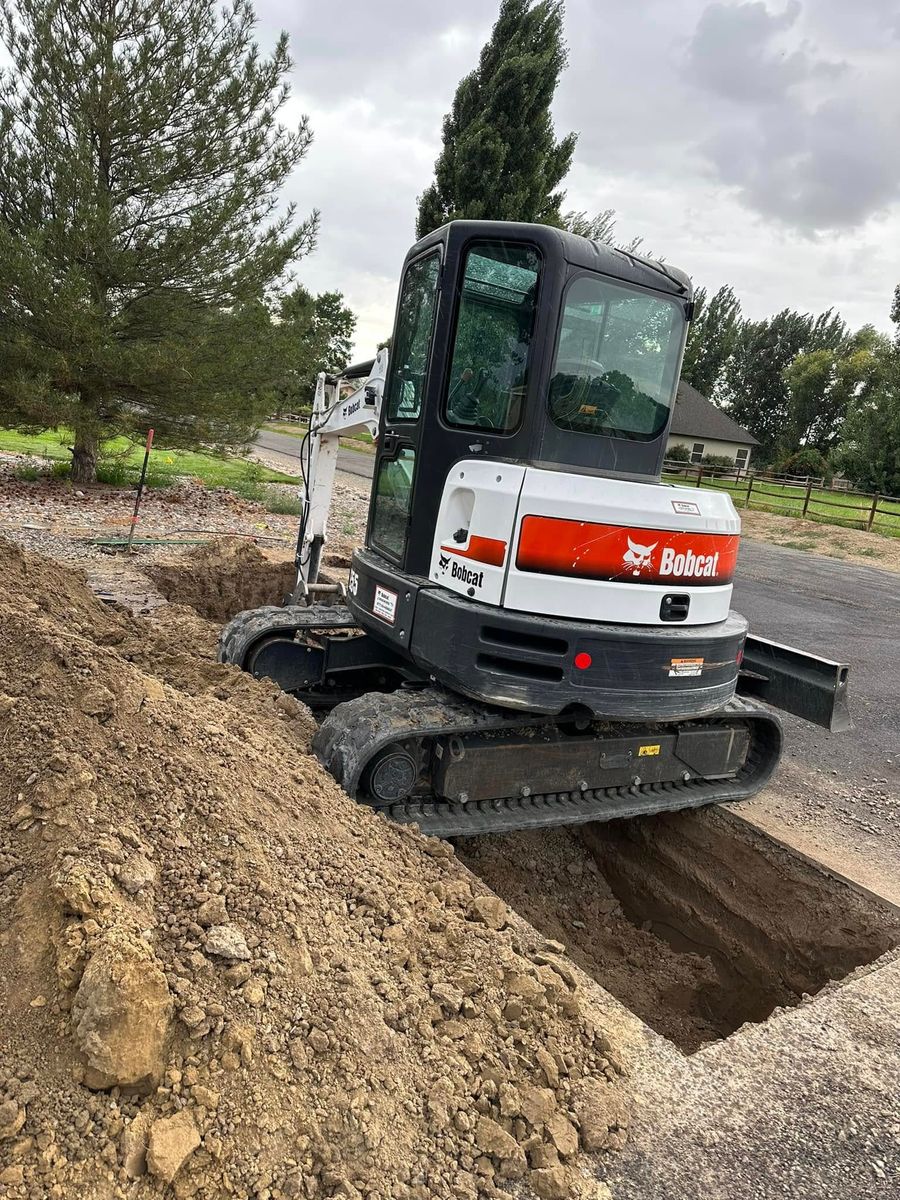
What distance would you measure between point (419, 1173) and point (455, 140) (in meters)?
23.2

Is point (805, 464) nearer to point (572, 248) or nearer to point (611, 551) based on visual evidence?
point (572, 248)

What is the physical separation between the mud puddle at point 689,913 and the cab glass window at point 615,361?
2.49 m

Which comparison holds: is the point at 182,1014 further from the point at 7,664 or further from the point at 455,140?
the point at 455,140

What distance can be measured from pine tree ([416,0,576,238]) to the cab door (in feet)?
57.6

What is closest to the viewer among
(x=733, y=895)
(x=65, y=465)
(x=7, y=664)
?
(x=7, y=664)

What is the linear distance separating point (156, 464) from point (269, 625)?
13362 millimetres

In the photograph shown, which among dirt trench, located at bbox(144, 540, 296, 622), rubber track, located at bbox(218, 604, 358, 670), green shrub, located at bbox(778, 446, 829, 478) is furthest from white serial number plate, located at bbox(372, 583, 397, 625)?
green shrub, located at bbox(778, 446, 829, 478)

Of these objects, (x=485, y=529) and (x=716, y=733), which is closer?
(x=485, y=529)

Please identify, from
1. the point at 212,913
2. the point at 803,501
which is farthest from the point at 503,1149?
the point at 803,501

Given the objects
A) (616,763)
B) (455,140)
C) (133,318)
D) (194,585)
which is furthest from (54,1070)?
(455,140)

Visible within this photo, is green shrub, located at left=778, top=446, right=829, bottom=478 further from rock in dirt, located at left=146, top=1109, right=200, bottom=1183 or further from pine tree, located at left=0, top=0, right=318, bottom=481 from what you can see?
rock in dirt, located at left=146, top=1109, right=200, bottom=1183

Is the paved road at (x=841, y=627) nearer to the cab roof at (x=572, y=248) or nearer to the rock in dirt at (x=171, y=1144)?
the cab roof at (x=572, y=248)

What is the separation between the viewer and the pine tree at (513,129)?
20.4 m

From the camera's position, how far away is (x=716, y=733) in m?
4.89
